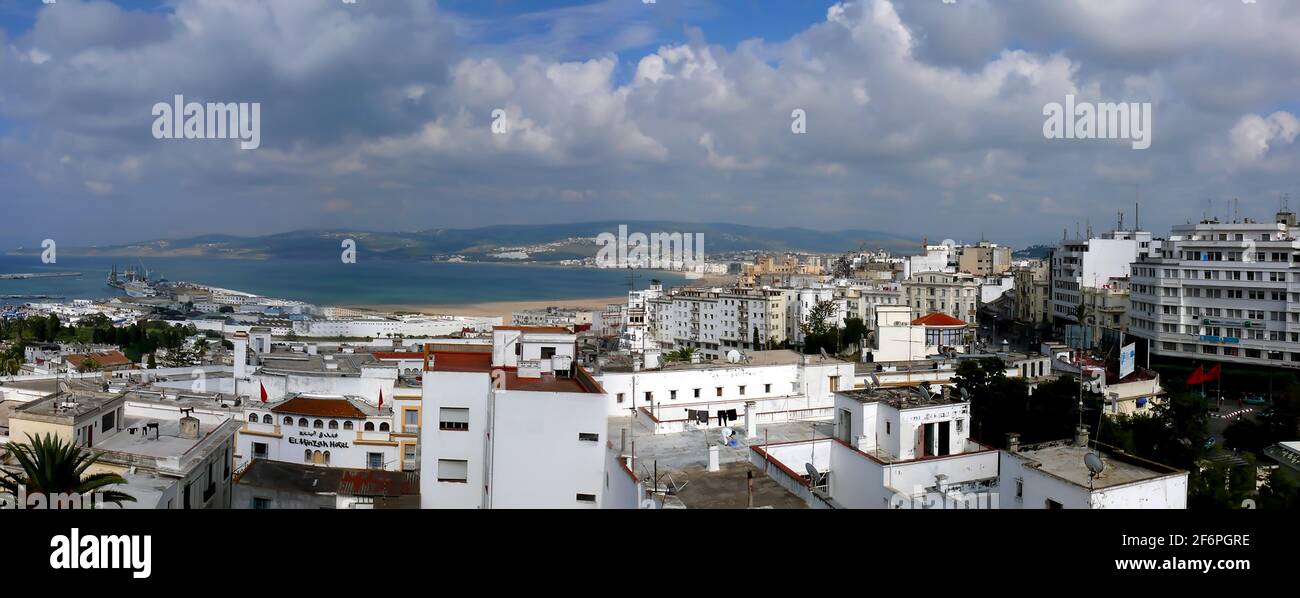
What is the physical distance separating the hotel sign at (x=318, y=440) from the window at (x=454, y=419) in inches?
179

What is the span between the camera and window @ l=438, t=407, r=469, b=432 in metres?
7.14

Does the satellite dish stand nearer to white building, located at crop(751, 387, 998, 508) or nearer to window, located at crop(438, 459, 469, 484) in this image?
white building, located at crop(751, 387, 998, 508)

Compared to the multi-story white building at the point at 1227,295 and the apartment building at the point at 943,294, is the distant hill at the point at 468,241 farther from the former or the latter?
the multi-story white building at the point at 1227,295

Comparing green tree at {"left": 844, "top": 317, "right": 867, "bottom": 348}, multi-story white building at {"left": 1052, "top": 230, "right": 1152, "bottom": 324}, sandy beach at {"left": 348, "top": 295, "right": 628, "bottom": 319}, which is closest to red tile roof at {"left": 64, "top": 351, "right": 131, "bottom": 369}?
green tree at {"left": 844, "top": 317, "right": 867, "bottom": 348}

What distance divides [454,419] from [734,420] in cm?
362

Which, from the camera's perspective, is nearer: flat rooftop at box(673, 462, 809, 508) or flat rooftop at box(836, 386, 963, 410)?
flat rooftop at box(673, 462, 809, 508)

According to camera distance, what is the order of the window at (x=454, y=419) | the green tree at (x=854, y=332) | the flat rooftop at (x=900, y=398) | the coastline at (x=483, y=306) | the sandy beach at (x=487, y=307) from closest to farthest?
the window at (x=454, y=419) → the flat rooftop at (x=900, y=398) → the green tree at (x=854, y=332) → the sandy beach at (x=487, y=307) → the coastline at (x=483, y=306)

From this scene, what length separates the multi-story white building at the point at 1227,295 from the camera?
20.0 meters

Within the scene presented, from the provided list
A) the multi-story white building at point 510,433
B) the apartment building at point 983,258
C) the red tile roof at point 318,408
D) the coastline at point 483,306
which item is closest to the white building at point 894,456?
the multi-story white building at point 510,433

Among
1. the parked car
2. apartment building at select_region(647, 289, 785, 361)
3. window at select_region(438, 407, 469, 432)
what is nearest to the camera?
window at select_region(438, 407, 469, 432)

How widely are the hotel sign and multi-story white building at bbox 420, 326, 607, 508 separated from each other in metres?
3.93

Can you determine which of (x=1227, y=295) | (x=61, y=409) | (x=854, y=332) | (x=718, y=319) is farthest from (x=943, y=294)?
(x=61, y=409)
